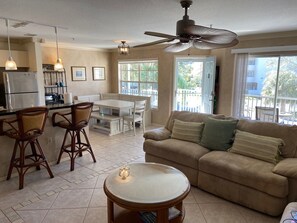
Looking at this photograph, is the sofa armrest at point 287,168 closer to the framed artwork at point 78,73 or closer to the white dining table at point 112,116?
the white dining table at point 112,116

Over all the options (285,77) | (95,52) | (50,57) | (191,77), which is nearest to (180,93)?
(191,77)

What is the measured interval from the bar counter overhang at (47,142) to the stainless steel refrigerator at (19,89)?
1911 mm

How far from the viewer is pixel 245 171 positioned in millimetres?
2525

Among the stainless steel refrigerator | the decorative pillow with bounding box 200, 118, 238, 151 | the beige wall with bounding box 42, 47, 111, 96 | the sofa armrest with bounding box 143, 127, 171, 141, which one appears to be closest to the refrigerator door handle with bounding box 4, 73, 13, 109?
the stainless steel refrigerator

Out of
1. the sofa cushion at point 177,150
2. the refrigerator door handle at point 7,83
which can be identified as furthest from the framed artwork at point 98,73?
the sofa cushion at point 177,150

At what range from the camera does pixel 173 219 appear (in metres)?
2.07

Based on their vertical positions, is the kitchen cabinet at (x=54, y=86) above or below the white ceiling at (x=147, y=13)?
below

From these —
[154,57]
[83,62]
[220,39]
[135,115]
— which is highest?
[154,57]

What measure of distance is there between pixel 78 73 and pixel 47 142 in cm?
384

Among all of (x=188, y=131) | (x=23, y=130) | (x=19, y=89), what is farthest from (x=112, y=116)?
(x=23, y=130)

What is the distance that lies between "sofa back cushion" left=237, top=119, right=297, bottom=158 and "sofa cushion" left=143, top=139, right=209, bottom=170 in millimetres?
720

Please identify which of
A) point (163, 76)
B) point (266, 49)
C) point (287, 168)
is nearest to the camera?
point (287, 168)

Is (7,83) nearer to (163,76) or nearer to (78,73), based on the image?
(78,73)

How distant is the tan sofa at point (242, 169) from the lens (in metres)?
2.35
